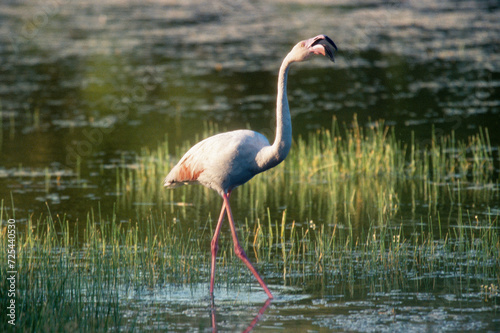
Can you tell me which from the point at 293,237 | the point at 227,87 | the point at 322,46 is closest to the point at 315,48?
the point at 322,46

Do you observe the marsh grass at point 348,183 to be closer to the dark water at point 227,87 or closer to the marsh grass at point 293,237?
the marsh grass at point 293,237

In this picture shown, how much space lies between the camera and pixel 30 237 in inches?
344

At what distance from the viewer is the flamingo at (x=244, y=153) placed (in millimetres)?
8105

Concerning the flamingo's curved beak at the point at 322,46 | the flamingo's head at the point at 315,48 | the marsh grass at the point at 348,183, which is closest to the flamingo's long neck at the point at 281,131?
the flamingo's head at the point at 315,48

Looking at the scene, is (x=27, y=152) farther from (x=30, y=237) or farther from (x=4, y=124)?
(x=30, y=237)

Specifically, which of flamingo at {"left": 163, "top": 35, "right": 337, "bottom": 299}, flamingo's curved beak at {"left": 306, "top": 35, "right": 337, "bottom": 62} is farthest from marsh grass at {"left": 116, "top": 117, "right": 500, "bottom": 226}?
flamingo's curved beak at {"left": 306, "top": 35, "right": 337, "bottom": 62}

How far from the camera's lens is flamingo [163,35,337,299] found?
8.11 m

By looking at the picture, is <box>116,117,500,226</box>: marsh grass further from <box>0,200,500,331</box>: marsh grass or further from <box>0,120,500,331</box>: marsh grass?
<box>0,200,500,331</box>: marsh grass

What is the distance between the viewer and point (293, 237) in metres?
9.64

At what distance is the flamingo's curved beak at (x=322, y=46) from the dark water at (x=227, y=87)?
2.40 meters

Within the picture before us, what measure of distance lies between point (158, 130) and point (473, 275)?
10.3m

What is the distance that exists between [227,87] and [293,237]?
1328 cm

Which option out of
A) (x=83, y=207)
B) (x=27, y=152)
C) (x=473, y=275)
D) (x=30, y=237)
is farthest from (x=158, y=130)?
(x=473, y=275)

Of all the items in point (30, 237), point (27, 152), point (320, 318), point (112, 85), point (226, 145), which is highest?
point (112, 85)
